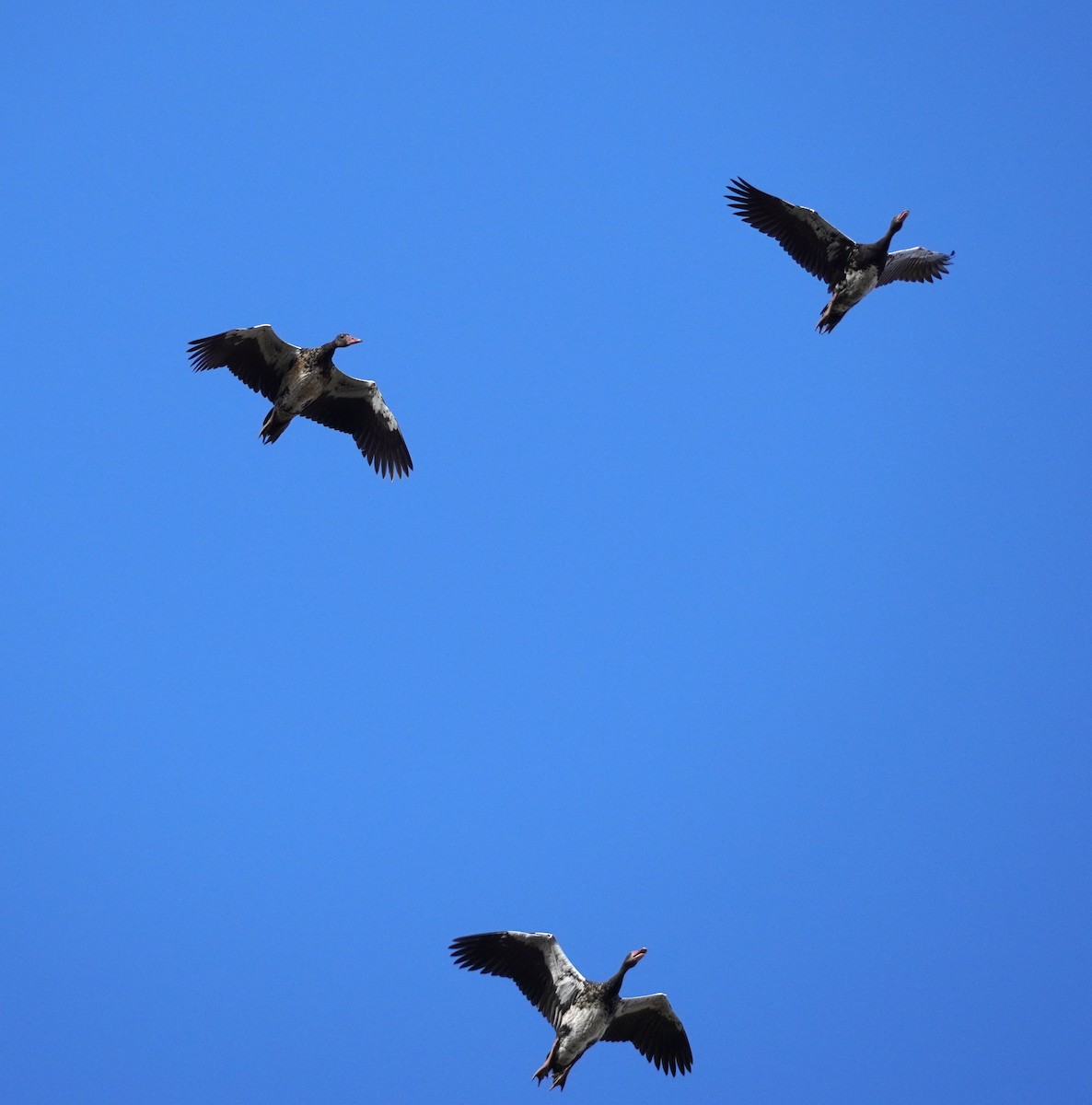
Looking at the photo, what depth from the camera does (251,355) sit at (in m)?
19.2

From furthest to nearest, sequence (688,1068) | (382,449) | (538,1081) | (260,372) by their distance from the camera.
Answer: (382,449) < (260,372) < (688,1068) < (538,1081)

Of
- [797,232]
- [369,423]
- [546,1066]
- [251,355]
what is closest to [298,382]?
[251,355]

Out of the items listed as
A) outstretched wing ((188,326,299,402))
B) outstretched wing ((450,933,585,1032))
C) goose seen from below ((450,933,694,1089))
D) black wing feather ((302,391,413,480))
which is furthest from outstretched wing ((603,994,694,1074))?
outstretched wing ((188,326,299,402))

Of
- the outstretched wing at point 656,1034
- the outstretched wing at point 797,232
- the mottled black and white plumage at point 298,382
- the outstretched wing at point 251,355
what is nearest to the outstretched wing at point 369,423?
the mottled black and white plumage at point 298,382

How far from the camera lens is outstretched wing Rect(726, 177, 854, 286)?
64.7ft

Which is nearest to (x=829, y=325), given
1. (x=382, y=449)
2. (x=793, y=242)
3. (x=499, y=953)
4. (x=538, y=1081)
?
(x=793, y=242)

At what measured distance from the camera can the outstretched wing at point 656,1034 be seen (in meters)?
15.9

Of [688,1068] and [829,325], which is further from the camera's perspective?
[829,325]

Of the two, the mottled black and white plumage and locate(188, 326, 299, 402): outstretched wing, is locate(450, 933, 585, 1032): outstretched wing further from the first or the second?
locate(188, 326, 299, 402): outstretched wing

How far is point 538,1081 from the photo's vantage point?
14836 mm

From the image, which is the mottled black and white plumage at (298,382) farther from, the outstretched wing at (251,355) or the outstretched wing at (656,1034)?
the outstretched wing at (656,1034)

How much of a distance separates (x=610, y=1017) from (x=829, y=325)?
37.4 feet

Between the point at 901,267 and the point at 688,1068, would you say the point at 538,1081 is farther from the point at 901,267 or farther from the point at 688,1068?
the point at 901,267

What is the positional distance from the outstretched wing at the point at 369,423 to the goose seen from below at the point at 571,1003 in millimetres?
8618
